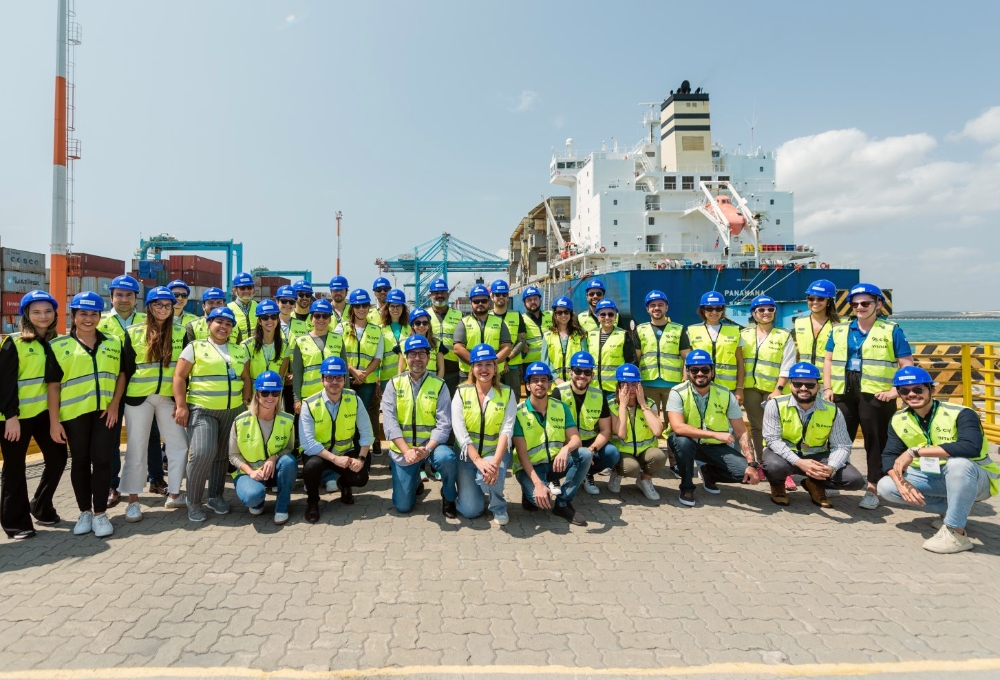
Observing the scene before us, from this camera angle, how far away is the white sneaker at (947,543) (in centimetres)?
366

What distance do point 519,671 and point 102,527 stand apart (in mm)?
3404

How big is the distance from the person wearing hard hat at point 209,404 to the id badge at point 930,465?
210 inches

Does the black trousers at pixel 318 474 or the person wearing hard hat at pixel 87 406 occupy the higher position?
the person wearing hard hat at pixel 87 406

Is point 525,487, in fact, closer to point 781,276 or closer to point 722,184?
point 781,276

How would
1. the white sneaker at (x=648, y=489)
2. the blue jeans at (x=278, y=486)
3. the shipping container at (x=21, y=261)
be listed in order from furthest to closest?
the shipping container at (x=21, y=261) → the white sneaker at (x=648, y=489) → the blue jeans at (x=278, y=486)

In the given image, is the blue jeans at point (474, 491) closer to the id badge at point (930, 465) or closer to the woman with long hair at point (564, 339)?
the woman with long hair at point (564, 339)

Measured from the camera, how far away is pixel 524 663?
97.6 inches

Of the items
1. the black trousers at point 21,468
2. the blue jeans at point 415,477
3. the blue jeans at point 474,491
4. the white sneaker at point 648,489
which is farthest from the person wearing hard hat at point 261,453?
the white sneaker at point 648,489

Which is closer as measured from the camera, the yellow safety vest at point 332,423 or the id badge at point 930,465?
the id badge at point 930,465

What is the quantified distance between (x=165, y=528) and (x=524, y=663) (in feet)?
10.4

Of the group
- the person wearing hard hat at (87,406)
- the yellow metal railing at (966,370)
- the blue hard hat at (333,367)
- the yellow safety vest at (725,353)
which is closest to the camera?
the person wearing hard hat at (87,406)

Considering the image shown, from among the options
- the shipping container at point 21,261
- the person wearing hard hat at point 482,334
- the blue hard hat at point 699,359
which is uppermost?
the shipping container at point 21,261

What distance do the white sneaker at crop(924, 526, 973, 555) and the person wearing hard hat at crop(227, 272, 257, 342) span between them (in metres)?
6.13

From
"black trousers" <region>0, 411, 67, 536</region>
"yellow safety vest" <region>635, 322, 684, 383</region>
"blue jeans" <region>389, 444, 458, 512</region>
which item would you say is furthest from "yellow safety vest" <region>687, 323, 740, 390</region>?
"black trousers" <region>0, 411, 67, 536</region>
